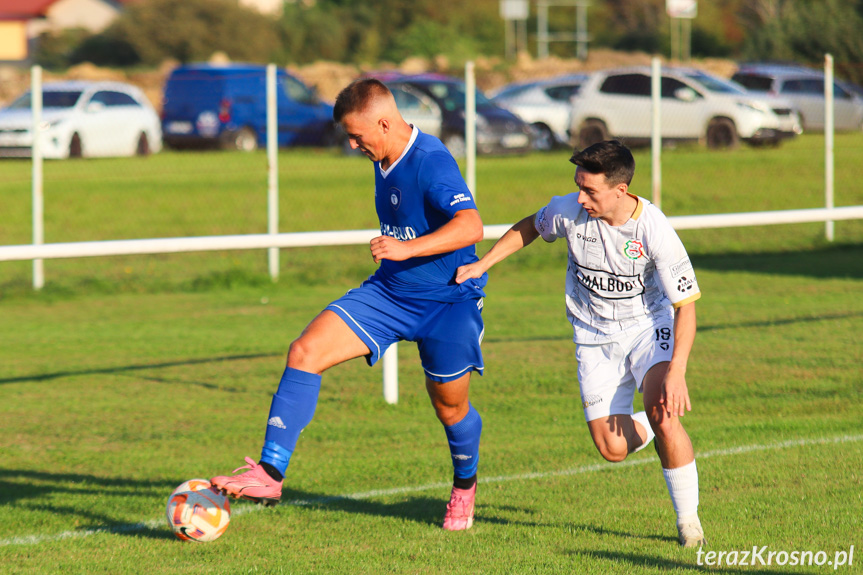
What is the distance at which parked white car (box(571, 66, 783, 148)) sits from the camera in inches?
727

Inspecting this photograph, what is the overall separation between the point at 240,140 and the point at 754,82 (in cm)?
864

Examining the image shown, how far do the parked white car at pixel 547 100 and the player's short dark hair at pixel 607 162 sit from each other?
16.5 meters

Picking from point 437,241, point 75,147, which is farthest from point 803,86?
point 437,241

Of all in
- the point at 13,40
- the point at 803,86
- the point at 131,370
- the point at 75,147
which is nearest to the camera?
the point at 131,370

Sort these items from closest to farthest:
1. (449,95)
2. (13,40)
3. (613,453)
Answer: (613,453), (449,95), (13,40)

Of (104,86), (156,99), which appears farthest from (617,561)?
(156,99)

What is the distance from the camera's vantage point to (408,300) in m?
4.91

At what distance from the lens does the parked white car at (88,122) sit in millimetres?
17266

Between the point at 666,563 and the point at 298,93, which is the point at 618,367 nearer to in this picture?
the point at 666,563

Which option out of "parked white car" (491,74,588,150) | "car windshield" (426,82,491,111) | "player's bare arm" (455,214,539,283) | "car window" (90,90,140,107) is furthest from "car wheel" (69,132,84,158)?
"player's bare arm" (455,214,539,283)

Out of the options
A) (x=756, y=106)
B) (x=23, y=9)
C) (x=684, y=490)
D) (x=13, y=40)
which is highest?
(x=23, y=9)

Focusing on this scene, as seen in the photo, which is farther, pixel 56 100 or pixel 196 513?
pixel 56 100

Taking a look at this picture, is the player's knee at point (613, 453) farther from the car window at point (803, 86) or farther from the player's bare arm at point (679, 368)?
the car window at point (803, 86)

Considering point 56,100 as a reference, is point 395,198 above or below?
below
